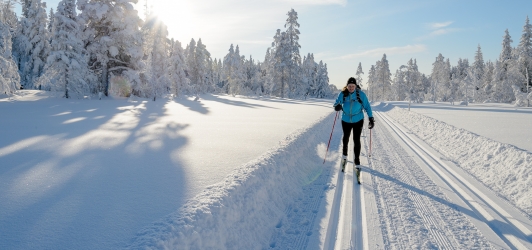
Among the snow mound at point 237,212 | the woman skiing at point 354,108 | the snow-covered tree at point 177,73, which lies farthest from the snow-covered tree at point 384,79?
the snow mound at point 237,212

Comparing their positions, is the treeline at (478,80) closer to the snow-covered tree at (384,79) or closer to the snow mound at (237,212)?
the snow-covered tree at (384,79)

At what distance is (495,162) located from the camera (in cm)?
689

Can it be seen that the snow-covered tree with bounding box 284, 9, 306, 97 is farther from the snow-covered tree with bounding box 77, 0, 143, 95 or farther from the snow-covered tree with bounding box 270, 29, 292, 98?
the snow-covered tree with bounding box 77, 0, 143, 95

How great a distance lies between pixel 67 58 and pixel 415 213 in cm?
2724

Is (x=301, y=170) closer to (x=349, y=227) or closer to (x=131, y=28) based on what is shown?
(x=349, y=227)

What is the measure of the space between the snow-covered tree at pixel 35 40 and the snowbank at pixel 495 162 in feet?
152

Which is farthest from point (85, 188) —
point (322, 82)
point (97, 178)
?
point (322, 82)

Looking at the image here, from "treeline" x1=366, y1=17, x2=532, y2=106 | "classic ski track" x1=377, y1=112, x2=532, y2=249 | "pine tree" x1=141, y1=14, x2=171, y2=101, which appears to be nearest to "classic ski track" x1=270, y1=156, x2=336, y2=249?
"classic ski track" x1=377, y1=112, x2=532, y2=249

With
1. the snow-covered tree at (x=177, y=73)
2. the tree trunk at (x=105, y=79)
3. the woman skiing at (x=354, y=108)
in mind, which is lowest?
the woman skiing at (x=354, y=108)

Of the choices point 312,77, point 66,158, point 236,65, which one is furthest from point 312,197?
point 312,77

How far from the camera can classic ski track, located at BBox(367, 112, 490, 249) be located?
3.81 metres

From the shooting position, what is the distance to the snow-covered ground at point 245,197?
3295mm

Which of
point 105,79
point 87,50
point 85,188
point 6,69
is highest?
point 87,50

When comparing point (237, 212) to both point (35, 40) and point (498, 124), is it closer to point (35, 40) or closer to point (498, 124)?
point (498, 124)
